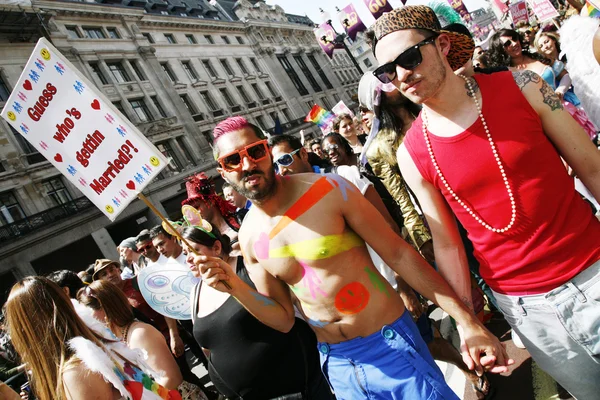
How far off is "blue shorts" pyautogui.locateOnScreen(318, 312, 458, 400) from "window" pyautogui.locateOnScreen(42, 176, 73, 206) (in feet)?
70.3

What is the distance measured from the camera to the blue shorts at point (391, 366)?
2027 millimetres

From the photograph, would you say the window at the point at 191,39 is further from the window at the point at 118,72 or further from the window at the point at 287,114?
the window at the point at 287,114

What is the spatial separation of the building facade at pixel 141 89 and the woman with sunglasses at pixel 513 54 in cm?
1223

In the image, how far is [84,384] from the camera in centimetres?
204

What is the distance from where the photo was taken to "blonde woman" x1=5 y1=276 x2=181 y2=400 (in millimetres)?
2086

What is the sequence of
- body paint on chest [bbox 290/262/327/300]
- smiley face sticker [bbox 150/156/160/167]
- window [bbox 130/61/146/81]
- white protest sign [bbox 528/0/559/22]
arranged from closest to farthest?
body paint on chest [bbox 290/262/327/300]
smiley face sticker [bbox 150/156/160/167]
white protest sign [bbox 528/0/559/22]
window [bbox 130/61/146/81]

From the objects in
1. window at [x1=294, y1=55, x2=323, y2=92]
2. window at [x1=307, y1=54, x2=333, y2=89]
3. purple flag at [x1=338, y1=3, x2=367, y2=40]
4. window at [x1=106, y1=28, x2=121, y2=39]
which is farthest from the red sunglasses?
window at [x1=307, y1=54, x2=333, y2=89]

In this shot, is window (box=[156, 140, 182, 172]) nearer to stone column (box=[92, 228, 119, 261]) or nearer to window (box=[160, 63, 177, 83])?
window (box=[160, 63, 177, 83])

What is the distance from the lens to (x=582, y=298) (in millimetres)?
1558

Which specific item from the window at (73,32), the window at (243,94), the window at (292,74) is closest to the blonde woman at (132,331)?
the window at (73,32)

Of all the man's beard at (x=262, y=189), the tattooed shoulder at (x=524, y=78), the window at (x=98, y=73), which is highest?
the window at (x=98, y=73)

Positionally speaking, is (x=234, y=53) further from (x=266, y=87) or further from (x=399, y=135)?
(x=399, y=135)

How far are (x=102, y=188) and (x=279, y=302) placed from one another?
140 cm

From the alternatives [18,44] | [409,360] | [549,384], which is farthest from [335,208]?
[18,44]
